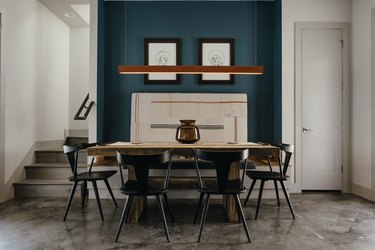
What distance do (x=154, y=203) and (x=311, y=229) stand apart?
6.42 feet

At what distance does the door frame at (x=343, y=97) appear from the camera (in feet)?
15.7

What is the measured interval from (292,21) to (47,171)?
175 inches

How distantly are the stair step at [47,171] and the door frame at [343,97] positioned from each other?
332 cm

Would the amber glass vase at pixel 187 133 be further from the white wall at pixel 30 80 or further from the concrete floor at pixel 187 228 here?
the white wall at pixel 30 80

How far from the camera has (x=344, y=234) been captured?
115 inches

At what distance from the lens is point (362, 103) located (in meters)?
4.58

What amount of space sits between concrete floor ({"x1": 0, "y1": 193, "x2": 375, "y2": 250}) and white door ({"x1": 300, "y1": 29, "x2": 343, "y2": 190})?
0.74 meters

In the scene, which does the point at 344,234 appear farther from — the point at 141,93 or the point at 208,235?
the point at 141,93

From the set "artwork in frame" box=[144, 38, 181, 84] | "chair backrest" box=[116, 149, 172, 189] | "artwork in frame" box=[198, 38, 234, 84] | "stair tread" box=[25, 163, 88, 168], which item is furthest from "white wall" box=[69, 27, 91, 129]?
"chair backrest" box=[116, 149, 172, 189]

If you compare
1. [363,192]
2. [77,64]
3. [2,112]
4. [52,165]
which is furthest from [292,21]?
[2,112]

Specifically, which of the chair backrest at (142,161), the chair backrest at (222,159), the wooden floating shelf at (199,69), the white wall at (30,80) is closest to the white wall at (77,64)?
the white wall at (30,80)

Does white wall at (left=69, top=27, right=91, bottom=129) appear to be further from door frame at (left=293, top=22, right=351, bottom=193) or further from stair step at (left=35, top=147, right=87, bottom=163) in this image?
door frame at (left=293, top=22, right=351, bottom=193)

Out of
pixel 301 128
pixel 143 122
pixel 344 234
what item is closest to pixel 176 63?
pixel 143 122

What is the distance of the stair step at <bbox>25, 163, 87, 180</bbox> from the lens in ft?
15.4
